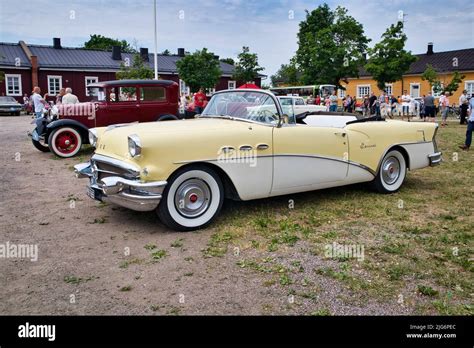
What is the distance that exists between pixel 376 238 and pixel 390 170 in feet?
7.91

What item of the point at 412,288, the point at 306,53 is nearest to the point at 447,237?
the point at 412,288

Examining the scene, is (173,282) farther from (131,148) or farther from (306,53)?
(306,53)

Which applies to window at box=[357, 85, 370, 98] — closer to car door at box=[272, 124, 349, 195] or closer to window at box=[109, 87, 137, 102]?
window at box=[109, 87, 137, 102]

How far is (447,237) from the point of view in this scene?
4.69m

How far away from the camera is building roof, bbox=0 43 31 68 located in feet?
127

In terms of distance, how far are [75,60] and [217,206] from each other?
4124 centimetres

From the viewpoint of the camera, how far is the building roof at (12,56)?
3856cm

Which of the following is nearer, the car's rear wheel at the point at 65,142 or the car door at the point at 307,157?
the car door at the point at 307,157

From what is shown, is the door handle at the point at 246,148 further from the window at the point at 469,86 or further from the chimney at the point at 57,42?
the chimney at the point at 57,42

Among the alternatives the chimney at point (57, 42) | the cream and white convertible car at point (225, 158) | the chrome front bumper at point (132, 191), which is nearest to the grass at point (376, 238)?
the cream and white convertible car at point (225, 158)

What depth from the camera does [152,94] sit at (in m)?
12.5

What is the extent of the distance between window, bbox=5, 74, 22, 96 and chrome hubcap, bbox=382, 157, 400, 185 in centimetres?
3977

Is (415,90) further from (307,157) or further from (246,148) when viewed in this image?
(246,148)

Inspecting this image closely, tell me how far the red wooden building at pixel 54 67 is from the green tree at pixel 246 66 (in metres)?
7.46
